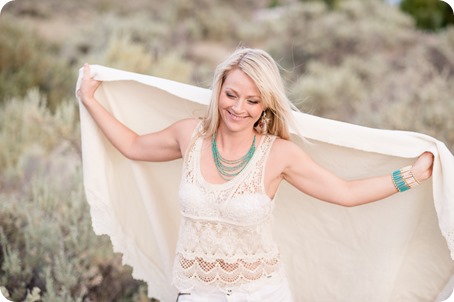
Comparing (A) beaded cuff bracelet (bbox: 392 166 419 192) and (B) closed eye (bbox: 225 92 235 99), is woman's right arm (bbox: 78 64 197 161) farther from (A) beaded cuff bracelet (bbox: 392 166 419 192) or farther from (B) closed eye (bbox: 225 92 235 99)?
(A) beaded cuff bracelet (bbox: 392 166 419 192)

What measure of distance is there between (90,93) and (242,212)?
121 centimetres

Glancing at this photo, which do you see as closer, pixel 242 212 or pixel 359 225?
pixel 242 212

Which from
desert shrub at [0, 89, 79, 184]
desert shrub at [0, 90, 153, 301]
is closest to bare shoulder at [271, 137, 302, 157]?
desert shrub at [0, 90, 153, 301]

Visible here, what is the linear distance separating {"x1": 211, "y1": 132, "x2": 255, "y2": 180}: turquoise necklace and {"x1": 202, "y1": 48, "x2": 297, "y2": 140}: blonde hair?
0.16m

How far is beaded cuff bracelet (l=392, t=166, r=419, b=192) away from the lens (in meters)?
3.01

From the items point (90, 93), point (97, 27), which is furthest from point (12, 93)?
point (90, 93)

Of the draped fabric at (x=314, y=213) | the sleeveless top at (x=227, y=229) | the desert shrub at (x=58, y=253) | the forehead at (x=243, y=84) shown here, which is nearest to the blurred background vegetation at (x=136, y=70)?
the desert shrub at (x=58, y=253)

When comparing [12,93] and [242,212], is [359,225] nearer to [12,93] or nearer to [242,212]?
[242,212]

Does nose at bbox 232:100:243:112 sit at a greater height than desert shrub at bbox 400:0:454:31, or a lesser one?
lesser

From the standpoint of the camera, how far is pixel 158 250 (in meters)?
3.77

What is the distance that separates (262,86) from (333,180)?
609 mm

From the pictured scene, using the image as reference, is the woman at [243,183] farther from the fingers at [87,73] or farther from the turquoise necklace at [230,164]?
the fingers at [87,73]

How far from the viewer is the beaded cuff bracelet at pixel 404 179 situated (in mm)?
3014

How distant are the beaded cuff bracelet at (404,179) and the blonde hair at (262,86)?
0.59 meters
